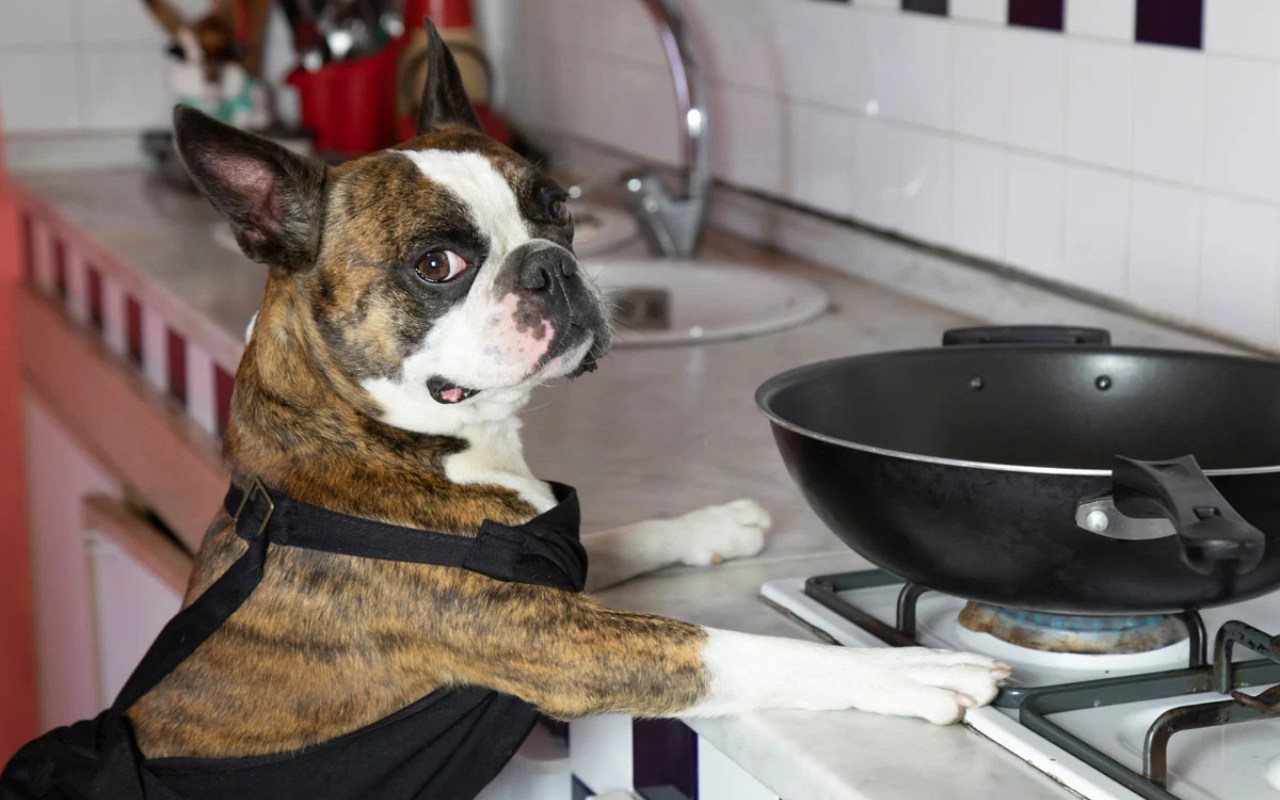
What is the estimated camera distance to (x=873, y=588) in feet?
3.95

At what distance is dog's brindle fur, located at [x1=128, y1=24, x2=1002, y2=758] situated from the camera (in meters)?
1.09

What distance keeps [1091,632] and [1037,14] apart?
0.93 meters

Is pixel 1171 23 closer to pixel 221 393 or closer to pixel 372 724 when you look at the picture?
pixel 372 724

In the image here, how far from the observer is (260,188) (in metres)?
1.15

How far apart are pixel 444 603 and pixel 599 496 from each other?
0.35 meters

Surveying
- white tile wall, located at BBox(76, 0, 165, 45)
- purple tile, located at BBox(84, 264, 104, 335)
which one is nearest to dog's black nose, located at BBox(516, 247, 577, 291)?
purple tile, located at BBox(84, 264, 104, 335)

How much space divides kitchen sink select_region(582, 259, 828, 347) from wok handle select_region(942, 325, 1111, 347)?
27.2 inches

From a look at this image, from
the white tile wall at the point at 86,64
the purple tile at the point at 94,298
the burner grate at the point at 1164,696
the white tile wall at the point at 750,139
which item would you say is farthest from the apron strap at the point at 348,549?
the white tile wall at the point at 86,64

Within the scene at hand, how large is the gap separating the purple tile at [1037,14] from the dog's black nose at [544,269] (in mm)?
810

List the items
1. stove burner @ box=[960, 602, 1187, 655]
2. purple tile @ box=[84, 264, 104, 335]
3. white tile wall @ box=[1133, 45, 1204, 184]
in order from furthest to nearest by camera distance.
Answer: purple tile @ box=[84, 264, 104, 335], white tile wall @ box=[1133, 45, 1204, 184], stove burner @ box=[960, 602, 1187, 655]

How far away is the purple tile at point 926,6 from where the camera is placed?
6.38 ft

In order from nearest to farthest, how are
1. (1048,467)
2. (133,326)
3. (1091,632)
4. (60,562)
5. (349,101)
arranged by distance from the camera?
1. (1048,467)
2. (1091,632)
3. (133,326)
4. (60,562)
5. (349,101)

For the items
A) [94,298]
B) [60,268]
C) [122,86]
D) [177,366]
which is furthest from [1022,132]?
[122,86]

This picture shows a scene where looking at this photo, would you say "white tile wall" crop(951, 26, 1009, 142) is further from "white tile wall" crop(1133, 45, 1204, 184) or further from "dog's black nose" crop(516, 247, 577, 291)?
"dog's black nose" crop(516, 247, 577, 291)
